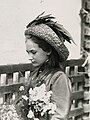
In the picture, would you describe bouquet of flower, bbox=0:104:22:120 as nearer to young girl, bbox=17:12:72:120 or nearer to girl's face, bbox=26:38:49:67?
young girl, bbox=17:12:72:120

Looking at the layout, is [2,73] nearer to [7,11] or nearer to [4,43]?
[4,43]

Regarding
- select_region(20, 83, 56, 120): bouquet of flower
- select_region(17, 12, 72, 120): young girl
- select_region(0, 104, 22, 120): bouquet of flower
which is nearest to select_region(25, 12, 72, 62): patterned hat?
select_region(17, 12, 72, 120): young girl

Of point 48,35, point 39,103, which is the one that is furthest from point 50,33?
point 39,103

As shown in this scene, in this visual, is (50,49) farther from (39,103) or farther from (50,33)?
(39,103)

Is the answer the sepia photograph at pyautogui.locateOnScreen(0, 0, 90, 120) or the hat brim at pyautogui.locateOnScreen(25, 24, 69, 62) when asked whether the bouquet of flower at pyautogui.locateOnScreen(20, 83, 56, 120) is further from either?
the hat brim at pyautogui.locateOnScreen(25, 24, 69, 62)

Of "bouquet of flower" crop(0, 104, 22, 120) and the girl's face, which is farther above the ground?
the girl's face

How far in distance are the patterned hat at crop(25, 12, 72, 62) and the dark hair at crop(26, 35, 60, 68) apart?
0.05 ft

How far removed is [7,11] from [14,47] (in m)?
0.15

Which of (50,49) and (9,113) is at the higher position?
(50,49)

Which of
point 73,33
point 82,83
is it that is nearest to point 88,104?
point 82,83

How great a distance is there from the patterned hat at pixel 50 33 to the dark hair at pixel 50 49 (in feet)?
0.05

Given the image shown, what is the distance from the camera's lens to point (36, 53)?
113 cm

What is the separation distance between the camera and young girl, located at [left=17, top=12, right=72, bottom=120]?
3.66ft

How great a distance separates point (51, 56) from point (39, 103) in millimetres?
174
